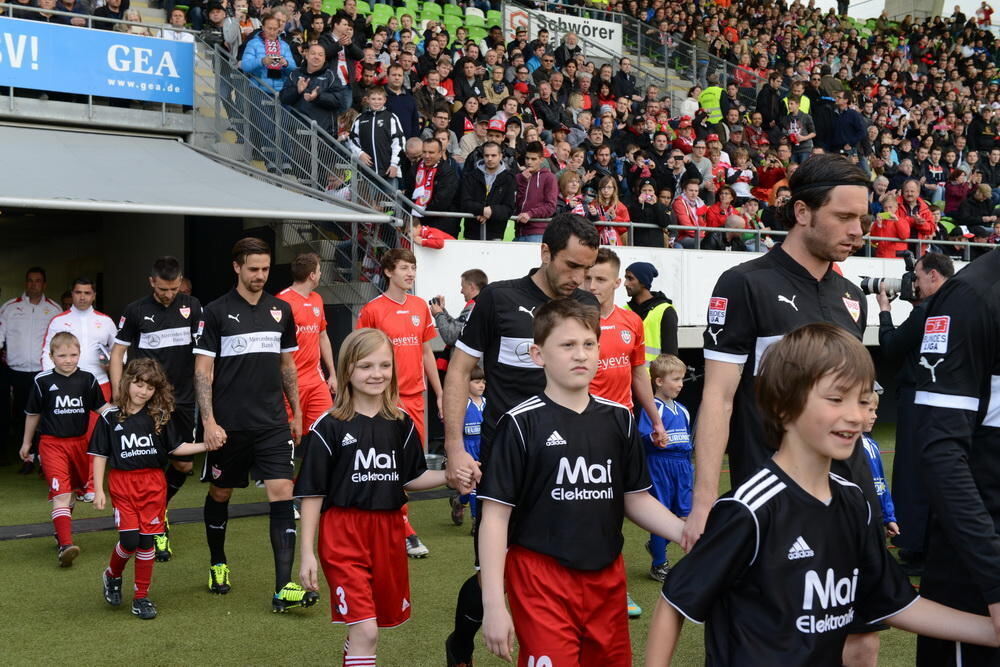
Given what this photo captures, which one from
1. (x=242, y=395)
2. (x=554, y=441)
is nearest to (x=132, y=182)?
(x=242, y=395)

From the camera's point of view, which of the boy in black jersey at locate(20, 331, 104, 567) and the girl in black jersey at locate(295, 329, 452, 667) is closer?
the girl in black jersey at locate(295, 329, 452, 667)

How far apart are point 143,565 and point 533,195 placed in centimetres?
682

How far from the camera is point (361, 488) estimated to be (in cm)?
418

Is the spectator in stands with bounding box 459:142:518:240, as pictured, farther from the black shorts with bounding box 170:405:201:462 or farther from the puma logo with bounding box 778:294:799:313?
the puma logo with bounding box 778:294:799:313

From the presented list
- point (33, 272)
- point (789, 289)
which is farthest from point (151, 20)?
point (789, 289)

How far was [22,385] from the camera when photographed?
1122cm

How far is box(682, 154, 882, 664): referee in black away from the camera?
321 cm

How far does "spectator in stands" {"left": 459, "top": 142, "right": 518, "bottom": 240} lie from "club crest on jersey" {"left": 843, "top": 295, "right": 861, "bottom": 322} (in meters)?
7.61

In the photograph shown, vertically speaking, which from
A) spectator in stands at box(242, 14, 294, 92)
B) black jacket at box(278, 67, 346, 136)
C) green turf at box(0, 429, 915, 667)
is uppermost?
spectator in stands at box(242, 14, 294, 92)

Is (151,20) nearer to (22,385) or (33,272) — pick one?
(33,272)

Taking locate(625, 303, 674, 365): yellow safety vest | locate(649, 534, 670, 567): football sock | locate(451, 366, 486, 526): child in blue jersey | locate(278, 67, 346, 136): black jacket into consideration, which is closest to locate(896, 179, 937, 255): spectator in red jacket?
locate(278, 67, 346, 136): black jacket

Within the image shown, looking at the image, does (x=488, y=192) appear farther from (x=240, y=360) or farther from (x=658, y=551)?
(x=658, y=551)

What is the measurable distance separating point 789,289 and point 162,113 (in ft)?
32.5

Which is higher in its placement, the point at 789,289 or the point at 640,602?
the point at 789,289
